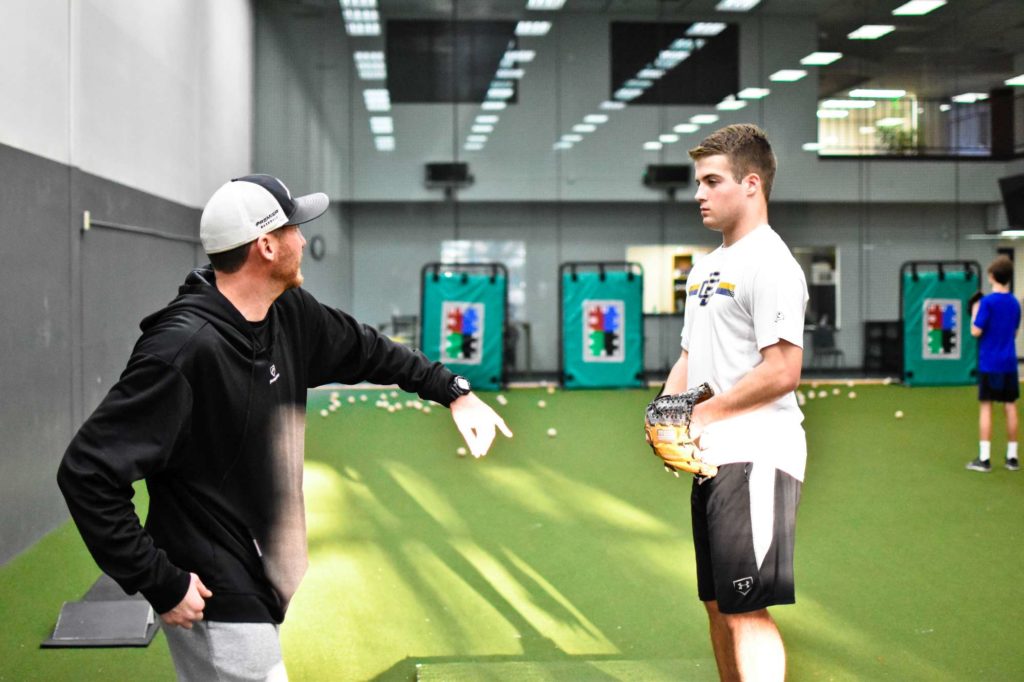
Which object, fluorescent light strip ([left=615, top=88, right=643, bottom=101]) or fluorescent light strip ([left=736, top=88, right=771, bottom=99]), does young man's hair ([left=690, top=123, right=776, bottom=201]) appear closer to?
fluorescent light strip ([left=615, top=88, right=643, bottom=101])

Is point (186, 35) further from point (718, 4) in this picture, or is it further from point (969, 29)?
point (969, 29)

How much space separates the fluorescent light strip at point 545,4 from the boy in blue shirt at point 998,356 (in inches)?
407

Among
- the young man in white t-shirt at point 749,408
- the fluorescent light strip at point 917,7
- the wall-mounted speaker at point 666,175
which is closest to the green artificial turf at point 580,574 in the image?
the young man in white t-shirt at point 749,408

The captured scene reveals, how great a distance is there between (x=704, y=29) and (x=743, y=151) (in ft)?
48.8

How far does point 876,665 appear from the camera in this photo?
3.80 m

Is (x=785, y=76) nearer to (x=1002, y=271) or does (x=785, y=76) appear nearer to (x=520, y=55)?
(x=520, y=55)

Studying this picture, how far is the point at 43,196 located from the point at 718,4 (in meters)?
13.0

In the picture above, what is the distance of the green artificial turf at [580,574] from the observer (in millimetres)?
3908

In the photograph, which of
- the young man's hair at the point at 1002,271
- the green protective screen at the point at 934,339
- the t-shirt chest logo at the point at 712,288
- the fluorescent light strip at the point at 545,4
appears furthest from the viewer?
the fluorescent light strip at the point at 545,4

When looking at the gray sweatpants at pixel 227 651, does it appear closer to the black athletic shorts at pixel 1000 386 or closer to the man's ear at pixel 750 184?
the man's ear at pixel 750 184

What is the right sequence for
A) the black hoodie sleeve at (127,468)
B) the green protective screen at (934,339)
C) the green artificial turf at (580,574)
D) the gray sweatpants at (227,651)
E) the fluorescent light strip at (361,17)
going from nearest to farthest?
1. the black hoodie sleeve at (127,468)
2. the gray sweatpants at (227,651)
3. the green artificial turf at (580,574)
4. the green protective screen at (934,339)
5. the fluorescent light strip at (361,17)

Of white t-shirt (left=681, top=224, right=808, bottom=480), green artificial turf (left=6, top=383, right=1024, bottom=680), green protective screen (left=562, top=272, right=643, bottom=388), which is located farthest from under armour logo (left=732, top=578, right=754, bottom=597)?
green protective screen (left=562, top=272, right=643, bottom=388)

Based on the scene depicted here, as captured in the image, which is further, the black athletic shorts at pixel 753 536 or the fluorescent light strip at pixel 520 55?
the fluorescent light strip at pixel 520 55

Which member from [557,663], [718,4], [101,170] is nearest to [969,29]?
[718,4]
